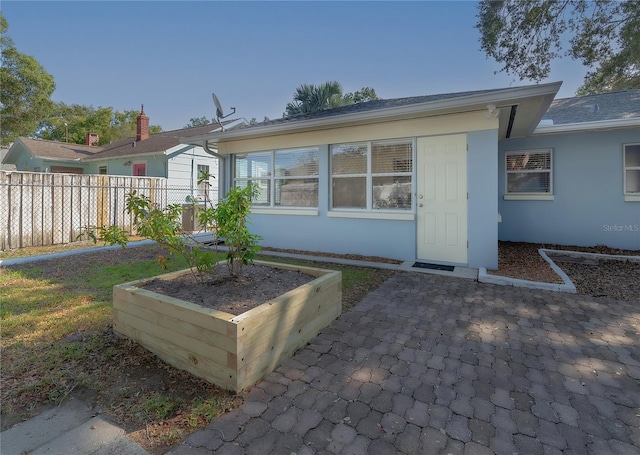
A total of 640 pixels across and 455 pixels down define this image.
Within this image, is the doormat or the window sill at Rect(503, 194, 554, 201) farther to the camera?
the window sill at Rect(503, 194, 554, 201)

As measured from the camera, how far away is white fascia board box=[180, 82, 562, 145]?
4.41 meters

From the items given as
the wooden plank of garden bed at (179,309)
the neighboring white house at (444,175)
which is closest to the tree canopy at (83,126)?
the neighboring white house at (444,175)

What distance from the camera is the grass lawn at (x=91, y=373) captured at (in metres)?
1.80

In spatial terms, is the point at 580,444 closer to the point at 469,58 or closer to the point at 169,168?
the point at 469,58

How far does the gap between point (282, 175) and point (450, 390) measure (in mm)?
6155

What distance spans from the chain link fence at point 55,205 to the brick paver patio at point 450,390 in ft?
15.3

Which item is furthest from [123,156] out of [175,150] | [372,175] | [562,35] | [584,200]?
[562,35]

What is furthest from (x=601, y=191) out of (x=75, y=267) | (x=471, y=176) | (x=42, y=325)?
(x=75, y=267)

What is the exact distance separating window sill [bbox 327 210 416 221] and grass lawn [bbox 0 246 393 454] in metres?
2.32

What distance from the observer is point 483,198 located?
5.23m

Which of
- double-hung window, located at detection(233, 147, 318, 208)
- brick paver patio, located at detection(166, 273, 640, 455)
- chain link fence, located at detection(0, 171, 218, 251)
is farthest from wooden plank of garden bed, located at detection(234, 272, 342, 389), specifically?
double-hung window, located at detection(233, 147, 318, 208)

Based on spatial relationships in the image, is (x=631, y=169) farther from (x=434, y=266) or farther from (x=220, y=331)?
(x=220, y=331)

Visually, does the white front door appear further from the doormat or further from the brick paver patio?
the brick paver patio

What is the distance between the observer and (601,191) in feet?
23.6
